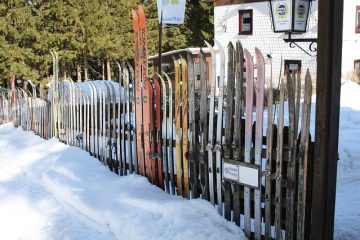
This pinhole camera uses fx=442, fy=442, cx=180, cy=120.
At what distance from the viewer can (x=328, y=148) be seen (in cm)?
371

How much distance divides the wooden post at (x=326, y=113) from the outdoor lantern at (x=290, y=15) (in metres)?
2.62

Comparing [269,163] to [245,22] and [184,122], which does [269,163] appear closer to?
[184,122]

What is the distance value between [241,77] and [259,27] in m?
18.9

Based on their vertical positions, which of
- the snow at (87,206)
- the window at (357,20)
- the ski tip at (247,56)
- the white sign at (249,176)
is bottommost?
the snow at (87,206)

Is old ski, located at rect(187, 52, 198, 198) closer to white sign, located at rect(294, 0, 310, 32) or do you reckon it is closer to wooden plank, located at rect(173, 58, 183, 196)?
wooden plank, located at rect(173, 58, 183, 196)

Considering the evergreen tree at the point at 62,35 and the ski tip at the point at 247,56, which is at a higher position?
the evergreen tree at the point at 62,35

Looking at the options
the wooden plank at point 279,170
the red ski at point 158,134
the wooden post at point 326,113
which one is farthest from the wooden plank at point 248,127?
the red ski at point 158,134

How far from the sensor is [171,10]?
7750 millimetres

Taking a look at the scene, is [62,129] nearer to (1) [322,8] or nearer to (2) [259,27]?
(1) [322,8]

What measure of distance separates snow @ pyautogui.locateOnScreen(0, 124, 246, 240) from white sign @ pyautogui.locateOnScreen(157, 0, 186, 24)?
→ 2772 mm

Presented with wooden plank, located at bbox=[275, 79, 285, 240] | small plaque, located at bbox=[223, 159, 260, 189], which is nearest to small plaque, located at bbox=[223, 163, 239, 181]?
small plaque, located at bbox=[223, 159, 260, 189]

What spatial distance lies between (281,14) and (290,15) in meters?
0.31

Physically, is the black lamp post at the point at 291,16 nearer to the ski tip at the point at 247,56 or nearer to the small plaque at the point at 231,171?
the ski tip at the point at 247,56

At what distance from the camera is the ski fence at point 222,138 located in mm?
4008
